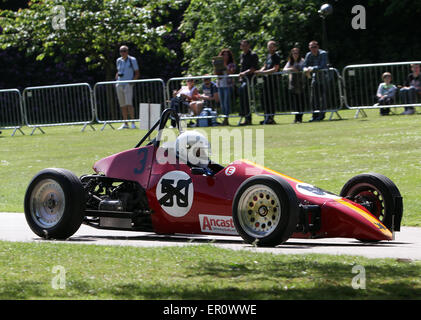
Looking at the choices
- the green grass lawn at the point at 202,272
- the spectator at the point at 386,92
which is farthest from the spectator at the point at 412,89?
the green grass lawn at the point at 202,272

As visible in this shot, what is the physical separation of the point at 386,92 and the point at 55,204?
12486mm

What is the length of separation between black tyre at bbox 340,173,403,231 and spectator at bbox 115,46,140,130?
13271 mm

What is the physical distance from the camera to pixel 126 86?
22375 millimetres

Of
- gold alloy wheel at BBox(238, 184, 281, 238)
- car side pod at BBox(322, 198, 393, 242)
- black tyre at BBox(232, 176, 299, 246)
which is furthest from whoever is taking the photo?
car side pod at BBox(322, 198, 393, 242)

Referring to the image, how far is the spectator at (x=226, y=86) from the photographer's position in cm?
2072

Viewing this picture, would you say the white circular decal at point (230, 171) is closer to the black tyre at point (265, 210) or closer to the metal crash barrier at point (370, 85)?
the black tyre at point (265, 210)

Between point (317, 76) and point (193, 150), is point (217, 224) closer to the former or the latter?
point (193, 150)

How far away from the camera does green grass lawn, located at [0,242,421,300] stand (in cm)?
613

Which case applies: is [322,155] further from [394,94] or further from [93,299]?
[93,299]

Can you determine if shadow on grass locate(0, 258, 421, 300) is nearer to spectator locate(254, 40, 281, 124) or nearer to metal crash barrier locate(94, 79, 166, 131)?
spectator locate(254, 40, 281, 124)

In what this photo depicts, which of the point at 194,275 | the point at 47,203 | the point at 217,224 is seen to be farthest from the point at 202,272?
the point at 47,203

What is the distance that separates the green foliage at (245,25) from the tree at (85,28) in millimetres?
1831

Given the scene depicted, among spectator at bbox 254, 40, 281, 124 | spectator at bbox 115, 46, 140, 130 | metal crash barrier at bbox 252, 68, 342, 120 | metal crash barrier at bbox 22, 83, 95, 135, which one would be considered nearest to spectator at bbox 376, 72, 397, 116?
metal crash barrier at bbox 252, 68, 342, 120

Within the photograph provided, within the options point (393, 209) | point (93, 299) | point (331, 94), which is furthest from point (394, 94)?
point (93, 299)
